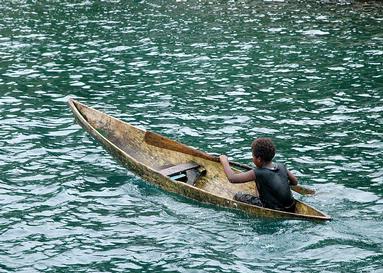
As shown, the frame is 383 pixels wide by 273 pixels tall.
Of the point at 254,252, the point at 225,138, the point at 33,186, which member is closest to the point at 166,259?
the point at 254,252

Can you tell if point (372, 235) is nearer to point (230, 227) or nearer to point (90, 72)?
point (230, 227)

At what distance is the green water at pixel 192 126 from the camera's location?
12430mm

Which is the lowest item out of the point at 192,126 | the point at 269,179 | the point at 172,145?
the point at 192,126

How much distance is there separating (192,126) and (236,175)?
244 inches

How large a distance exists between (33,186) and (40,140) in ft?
10.9

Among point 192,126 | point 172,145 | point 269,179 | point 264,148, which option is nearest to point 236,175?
point 269,179

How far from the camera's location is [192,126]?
19859mm

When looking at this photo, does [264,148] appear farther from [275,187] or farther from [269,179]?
[275,187]

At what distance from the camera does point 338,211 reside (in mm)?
13641

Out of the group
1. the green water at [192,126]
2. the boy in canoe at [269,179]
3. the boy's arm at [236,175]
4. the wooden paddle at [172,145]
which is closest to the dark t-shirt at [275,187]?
the boy in canoe at [269,179]

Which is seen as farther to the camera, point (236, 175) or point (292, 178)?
point (236, 175)

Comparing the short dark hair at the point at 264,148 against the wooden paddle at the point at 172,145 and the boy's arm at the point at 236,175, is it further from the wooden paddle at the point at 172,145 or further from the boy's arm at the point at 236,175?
the wooden paddle at the point at 172,145

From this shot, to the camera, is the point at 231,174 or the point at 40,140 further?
the point at 40,140

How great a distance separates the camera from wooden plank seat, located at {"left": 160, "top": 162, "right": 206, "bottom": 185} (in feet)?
50.7
